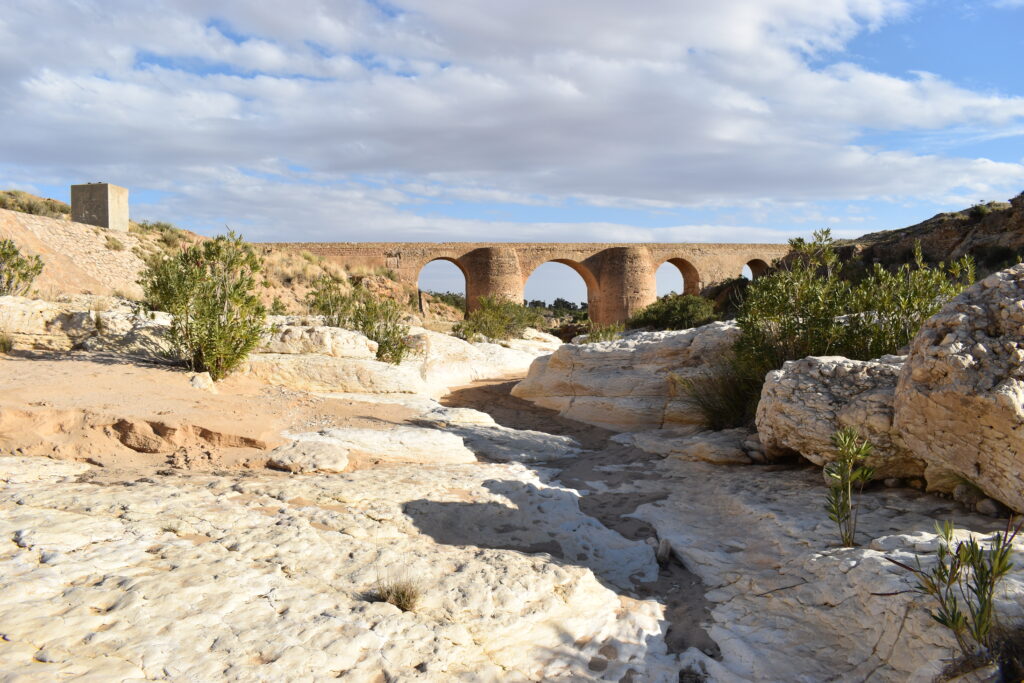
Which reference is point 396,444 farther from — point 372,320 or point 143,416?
point 372,320

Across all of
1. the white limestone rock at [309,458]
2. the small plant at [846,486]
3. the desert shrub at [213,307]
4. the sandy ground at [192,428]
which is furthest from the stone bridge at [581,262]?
the small plant at [846,486]

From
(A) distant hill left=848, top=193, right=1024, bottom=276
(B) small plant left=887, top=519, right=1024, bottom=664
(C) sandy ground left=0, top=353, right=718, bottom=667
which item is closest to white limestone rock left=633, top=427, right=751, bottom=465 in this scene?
(C) sandy ground left=0, top=353, right=718, bottom=667

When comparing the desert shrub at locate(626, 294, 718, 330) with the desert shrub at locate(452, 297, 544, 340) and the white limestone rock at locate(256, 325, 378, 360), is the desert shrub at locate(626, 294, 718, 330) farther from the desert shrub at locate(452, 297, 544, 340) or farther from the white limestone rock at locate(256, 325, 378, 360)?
the white limestone rock at locate(256, 325, 378, 360)

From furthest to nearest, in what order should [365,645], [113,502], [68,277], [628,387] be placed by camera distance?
[68,277]
[628,387]
[113,502]
[365,645]

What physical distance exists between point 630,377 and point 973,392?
Result: 4601 mm

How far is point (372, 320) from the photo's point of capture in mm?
10914

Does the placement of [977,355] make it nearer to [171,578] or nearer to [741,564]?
[741,564]

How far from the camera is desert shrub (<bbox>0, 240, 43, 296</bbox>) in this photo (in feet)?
33.9

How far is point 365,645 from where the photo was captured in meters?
2.35

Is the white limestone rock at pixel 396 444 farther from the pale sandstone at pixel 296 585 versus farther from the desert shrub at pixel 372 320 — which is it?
the desert shrub at pixel 372 320

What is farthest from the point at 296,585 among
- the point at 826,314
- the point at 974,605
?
the point at 826,314

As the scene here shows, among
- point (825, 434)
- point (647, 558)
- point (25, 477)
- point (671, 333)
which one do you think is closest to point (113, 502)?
point (25, 477)

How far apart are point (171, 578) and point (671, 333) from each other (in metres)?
6.85

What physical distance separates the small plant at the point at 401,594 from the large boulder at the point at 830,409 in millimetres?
2901
